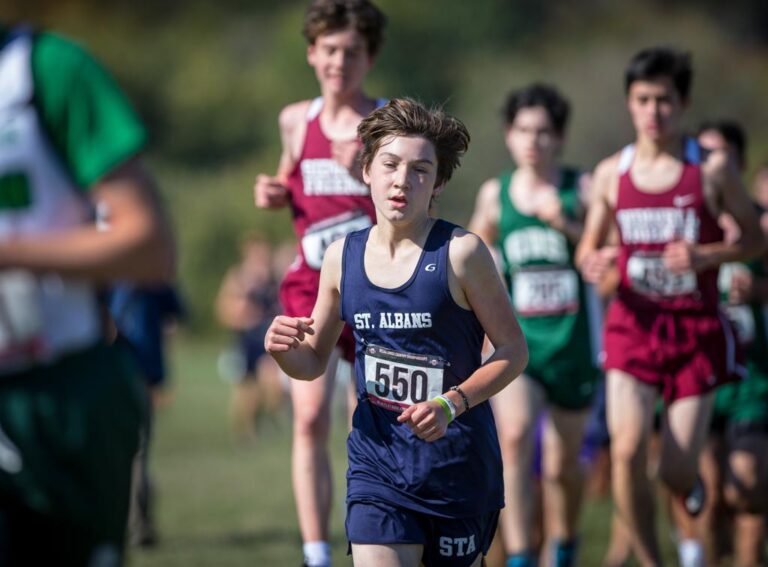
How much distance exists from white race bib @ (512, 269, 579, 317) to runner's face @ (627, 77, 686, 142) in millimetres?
1035

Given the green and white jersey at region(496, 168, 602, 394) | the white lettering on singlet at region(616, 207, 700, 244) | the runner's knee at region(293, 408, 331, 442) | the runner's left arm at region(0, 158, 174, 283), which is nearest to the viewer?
the runner's left arm at region(0, 158, 174, 283)

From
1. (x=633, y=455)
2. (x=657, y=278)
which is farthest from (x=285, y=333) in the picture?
(x=657, y=278)

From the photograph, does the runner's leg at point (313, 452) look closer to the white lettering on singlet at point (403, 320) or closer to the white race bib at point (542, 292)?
the white lettering on singlet at point (403, 320)

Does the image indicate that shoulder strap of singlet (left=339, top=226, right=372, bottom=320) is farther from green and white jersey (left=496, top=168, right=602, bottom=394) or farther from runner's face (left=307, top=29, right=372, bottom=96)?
green and white jersey (left=496, top=168, right=602, bottom=394)

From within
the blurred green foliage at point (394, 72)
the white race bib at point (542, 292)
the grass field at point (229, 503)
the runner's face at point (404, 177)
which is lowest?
the grass field at point (229, 503)

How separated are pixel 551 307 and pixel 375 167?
2846 millimetres

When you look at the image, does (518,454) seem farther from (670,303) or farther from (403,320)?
(403,320)

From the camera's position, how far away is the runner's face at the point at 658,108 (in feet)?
21.3

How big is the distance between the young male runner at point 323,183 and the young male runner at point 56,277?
292cm

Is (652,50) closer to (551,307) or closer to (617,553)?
(551,307)

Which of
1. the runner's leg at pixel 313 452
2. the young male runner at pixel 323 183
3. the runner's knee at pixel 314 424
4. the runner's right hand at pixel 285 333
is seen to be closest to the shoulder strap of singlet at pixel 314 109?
the young male runner at pixel 323 183

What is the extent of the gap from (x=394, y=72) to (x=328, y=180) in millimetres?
41648

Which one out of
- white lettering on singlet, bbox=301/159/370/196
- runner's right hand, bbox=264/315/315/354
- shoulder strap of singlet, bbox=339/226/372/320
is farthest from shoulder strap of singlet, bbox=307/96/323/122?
runner's right hand, bbox=264/315/315/354

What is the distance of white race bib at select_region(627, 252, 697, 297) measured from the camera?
21.2ft
